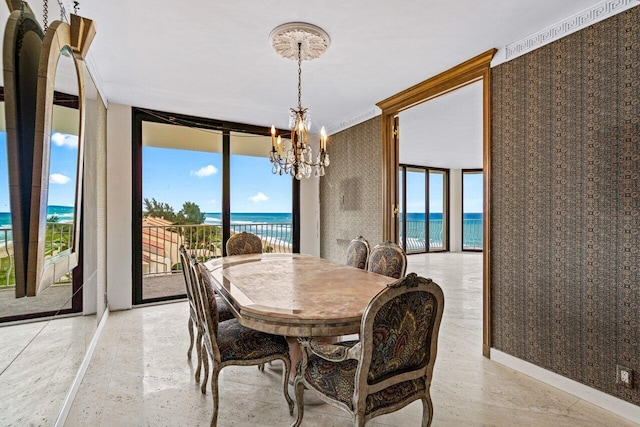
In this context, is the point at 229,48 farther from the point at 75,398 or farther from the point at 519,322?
the point at 519,322

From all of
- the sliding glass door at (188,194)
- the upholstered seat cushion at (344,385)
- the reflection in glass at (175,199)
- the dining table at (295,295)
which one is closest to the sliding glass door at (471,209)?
the sliding glass door at (188,194)

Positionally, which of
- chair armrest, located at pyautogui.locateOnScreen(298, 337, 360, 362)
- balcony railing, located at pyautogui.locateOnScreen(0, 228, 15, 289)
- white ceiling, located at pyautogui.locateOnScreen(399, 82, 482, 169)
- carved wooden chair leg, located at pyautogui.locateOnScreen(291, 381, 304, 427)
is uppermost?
white ceiling, located at pyautogui.locateOnScreen(399, 82, 482, 169)

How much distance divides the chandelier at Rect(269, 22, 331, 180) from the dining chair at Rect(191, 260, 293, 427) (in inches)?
45.4

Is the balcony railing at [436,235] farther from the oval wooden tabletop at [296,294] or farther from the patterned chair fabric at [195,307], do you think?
the patterned chair fabric at [195,307]

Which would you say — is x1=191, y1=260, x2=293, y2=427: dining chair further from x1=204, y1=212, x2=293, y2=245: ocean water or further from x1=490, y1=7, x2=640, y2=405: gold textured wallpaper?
x1=204, y1=212, x2=293, y2=245: ocean water

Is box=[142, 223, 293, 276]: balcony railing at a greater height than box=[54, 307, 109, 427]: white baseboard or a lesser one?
greater

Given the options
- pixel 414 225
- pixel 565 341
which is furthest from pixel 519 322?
pixel 414 225

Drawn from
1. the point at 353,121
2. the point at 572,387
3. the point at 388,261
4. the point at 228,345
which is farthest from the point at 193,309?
the point at 353,121

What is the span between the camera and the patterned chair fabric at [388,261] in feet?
8.65

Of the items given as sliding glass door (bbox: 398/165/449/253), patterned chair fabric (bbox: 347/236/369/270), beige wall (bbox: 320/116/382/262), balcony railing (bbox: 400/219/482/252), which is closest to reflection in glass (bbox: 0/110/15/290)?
patterned chair fabric (bbox: 347/236/369/270)

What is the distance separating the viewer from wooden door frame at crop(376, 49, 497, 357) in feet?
9.34

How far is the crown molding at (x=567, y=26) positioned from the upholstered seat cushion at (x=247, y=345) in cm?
282

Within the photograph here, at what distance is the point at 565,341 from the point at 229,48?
337 centimetres

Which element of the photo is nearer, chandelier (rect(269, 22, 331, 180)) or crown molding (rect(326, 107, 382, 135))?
chandelier (rect(269, 22, 331, 180))
